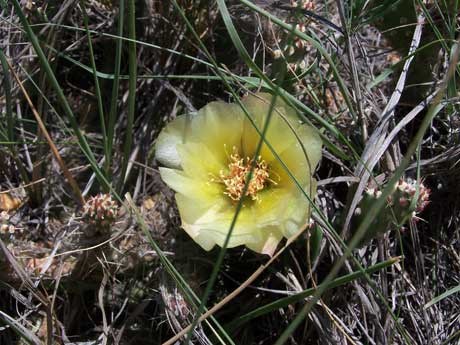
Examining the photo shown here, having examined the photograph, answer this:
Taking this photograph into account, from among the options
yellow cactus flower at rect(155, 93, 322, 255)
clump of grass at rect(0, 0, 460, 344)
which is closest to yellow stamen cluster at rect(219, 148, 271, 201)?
yellow cactus flower at rect(155, 93, 322, 255)

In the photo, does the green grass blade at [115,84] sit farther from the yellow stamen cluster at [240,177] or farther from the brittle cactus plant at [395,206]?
the brittle cactus plant at [395,206]

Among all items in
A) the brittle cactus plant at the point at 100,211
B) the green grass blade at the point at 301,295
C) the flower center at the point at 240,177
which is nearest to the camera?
the green grass blade at the point at 301,295

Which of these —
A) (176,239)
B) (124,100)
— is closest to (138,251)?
(176,239)

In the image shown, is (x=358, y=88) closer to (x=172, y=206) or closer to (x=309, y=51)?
(x=309, y=51)

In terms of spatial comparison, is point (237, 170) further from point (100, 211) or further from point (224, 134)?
point (100, 211)

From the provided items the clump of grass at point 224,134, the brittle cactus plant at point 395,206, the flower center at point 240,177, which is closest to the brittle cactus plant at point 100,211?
the clump of grass at point 224,134

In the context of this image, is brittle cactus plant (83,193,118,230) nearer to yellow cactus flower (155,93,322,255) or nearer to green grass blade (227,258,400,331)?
yellow cactus flower (155,93,322,255)

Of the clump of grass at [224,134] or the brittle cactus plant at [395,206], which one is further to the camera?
the clump of grass at [224,134]

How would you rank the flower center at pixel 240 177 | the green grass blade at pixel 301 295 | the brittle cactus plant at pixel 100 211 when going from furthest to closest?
the flower center at pixel 240 177, the brittle cactus plant at pixel 100 211, the green grass blade at pixel 301 295

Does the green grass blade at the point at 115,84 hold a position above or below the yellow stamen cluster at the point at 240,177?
above

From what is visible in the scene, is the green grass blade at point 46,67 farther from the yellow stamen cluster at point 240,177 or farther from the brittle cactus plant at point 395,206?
the brittle cactus plant at point 395,206
